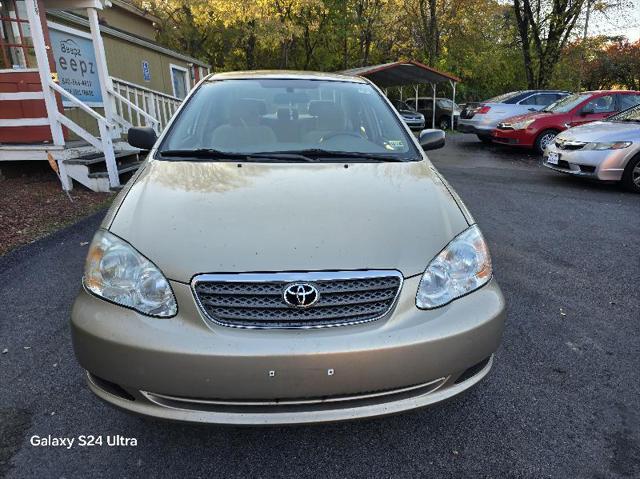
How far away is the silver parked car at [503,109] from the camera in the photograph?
12.4m

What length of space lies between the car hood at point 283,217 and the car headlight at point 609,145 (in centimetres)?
580

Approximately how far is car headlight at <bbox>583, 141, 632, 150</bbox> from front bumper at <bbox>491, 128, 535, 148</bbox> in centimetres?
402

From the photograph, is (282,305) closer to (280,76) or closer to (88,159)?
(280,76)

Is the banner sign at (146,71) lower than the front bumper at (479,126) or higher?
higher

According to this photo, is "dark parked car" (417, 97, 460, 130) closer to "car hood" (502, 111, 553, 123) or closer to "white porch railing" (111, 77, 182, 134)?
"car hood" (502, 111, 553, 123)

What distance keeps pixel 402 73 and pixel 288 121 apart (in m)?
16.4

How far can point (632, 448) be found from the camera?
1.96 meters

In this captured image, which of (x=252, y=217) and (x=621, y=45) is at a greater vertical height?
(x=621, y=45)

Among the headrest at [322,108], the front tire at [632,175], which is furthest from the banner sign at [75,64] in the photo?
the front tire at [632,175]

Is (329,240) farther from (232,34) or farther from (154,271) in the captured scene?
(232,34)

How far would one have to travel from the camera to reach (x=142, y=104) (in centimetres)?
1005

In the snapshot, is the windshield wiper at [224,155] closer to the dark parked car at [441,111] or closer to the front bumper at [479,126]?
the front bumper at [479,126]

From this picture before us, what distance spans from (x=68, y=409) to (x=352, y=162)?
1.89m

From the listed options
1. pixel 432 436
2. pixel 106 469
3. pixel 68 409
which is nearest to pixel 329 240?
pixel 432 436
